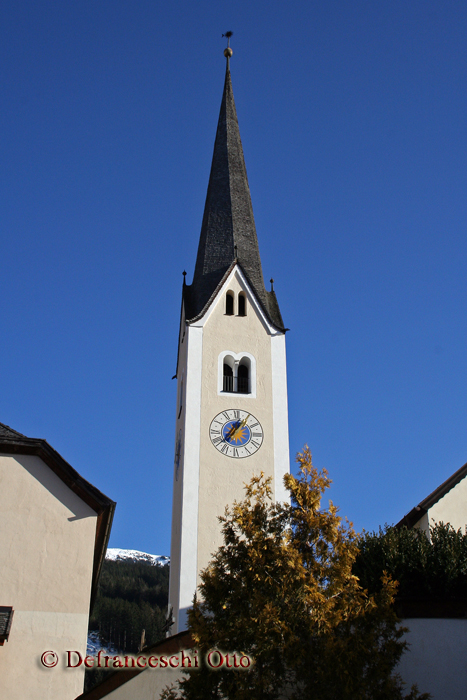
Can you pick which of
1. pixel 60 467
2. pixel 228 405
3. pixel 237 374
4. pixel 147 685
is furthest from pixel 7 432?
pixel 237 374

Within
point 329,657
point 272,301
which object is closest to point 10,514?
point 329,657

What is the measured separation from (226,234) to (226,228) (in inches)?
15.9

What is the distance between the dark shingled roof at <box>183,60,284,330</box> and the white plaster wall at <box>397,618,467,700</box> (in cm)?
1638

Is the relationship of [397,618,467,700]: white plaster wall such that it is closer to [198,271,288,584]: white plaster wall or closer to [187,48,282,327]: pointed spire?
[198,271,288,584]: white plaster wall

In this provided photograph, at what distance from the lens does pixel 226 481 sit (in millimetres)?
25188

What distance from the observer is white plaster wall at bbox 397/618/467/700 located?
14.0 m

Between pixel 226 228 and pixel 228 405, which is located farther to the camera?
pixel 226 228

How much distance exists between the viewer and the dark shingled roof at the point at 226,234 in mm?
30562

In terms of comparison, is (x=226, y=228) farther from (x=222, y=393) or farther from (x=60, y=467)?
(x=60, y=467)

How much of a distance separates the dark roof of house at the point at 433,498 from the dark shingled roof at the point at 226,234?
1075 cm

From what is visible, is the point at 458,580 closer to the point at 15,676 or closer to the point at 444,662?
the point at 444,662

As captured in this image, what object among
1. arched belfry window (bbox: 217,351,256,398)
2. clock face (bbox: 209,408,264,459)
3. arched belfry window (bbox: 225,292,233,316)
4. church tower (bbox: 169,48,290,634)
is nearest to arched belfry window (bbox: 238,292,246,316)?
church tower (bbox: 169,48,290,634)

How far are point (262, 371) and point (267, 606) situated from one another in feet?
54.4

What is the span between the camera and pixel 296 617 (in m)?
11.9
